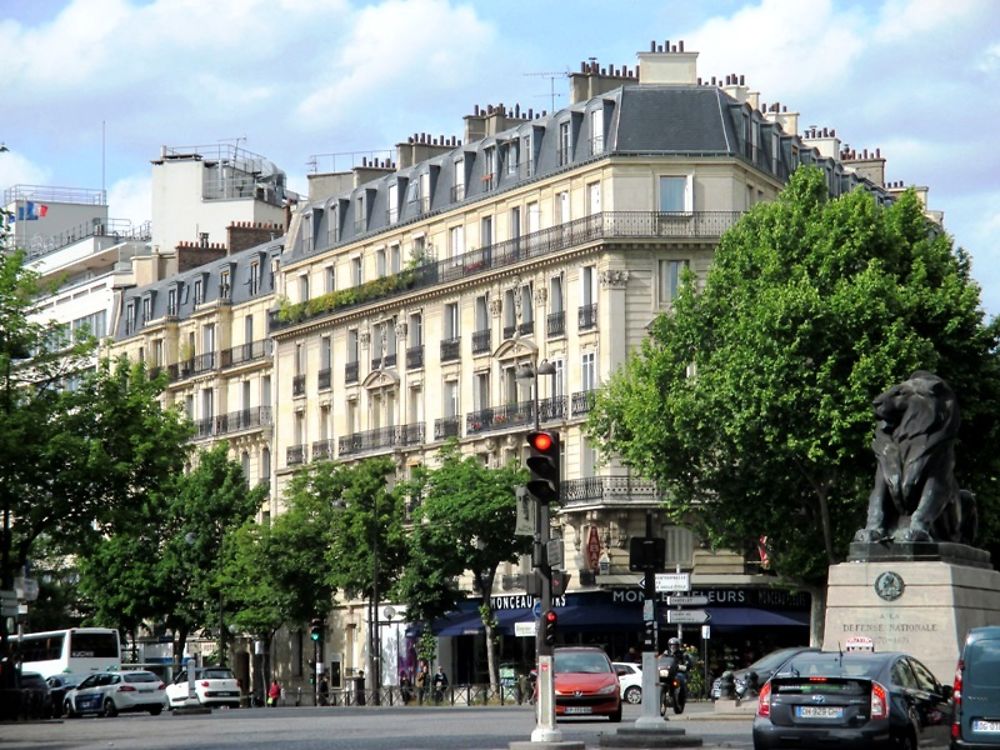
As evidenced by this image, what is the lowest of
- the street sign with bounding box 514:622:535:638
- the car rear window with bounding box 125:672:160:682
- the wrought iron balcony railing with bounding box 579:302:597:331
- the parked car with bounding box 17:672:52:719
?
the parked car with bounding box 17:672:52:719

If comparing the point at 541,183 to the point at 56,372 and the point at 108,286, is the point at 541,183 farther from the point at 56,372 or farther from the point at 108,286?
the point at 108,286

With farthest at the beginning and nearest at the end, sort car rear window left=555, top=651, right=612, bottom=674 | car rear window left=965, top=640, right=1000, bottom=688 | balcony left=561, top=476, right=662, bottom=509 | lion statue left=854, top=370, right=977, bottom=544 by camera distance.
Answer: balcony left=561, top=476, right=662, bottom=509 → car rear window left=555, top=651, right=612, bottom=674 → lion statue left=854, top=370, right=977, bottom=544 → car rear window left=965, top=640, right=1000, bottom=688

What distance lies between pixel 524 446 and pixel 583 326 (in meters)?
4.80

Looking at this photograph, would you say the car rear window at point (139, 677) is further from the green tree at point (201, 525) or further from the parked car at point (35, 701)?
the green tree at point (201, 525)

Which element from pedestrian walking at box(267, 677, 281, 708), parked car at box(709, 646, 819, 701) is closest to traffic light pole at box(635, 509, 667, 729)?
parked car at box(709, 646, 819, 701)

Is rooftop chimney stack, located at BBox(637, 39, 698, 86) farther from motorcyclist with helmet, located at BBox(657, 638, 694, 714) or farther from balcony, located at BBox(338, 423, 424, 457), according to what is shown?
motorcyclist with helmet, located at BBox(657, 638, 694, 714)

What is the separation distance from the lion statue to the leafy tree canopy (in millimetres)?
18672

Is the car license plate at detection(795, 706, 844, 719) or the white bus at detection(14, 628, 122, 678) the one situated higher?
the white bus at detection(14, 628, 122, 678)

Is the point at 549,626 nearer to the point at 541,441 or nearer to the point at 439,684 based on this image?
the point at 541,441

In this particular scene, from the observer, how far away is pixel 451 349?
81188 millimetres

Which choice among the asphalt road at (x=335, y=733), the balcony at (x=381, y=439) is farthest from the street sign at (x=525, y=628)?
the balcony at (x=381, y=439)

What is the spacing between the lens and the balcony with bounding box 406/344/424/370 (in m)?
A: 82.9

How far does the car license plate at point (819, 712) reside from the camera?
83.1 feet

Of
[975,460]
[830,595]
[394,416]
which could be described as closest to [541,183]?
[394,416]
